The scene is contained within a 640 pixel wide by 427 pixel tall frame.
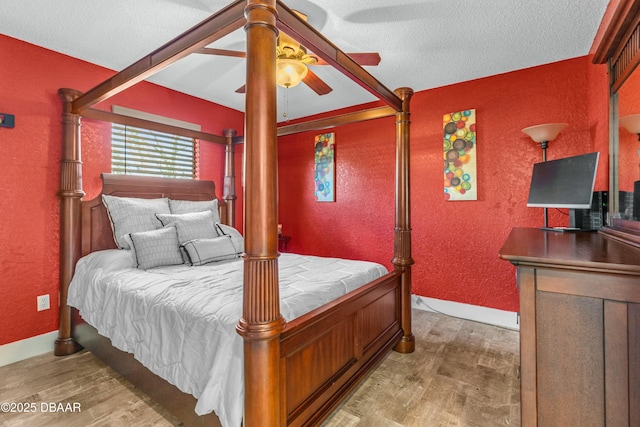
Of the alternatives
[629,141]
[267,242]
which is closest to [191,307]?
[267,242]

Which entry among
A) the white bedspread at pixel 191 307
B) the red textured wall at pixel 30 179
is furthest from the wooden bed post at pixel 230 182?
the red textured wall at pixel 30 179

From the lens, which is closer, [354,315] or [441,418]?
[441,418]

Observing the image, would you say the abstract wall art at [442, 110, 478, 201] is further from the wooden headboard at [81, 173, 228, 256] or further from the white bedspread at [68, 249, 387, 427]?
the wooden headboard at [81, 173, 228, 256]

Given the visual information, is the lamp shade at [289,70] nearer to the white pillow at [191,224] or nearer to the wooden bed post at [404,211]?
the wooden bed post at [404,211]

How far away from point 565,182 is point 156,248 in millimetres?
3062

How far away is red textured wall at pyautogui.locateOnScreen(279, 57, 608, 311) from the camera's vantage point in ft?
8.96

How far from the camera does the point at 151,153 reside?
326 centimetres

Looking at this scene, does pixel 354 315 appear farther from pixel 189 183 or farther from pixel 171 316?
pixel 189 183

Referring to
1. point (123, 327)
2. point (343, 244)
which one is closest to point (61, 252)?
point (123, 327)

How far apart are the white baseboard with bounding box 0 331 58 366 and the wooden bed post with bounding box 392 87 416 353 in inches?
110

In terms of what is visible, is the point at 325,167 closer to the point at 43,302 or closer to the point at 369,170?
the point at 369,170

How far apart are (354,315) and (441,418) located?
0.72 m

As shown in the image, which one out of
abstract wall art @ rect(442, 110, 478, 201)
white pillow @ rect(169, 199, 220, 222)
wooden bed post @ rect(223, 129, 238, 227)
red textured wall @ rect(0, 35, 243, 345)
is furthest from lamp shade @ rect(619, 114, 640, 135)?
red textured wall @ rect(0, 35, 243, 345)

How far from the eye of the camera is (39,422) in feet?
5.50
